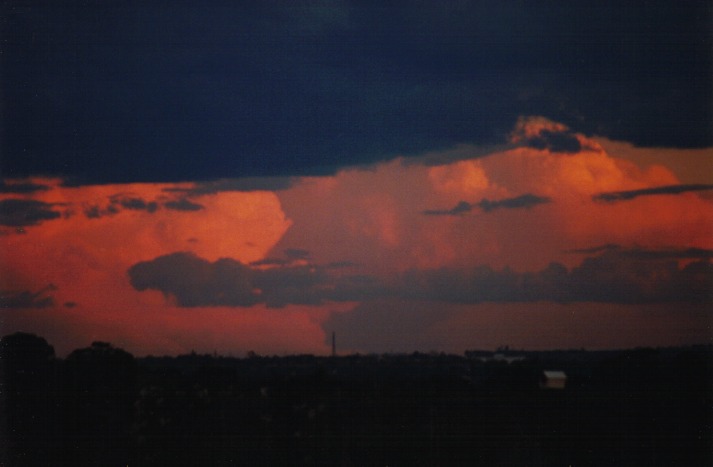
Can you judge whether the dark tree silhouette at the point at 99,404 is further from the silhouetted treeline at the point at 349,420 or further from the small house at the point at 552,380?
the small house at the point at 552,380

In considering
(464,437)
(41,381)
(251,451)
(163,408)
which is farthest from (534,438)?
(41,381)

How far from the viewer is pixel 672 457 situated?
1924 inches

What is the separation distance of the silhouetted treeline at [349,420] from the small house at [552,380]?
1200 millimetres

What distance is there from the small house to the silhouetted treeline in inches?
47.3

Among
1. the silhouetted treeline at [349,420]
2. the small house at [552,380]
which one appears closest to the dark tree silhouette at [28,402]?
the silhouetted treeline at [349,420]

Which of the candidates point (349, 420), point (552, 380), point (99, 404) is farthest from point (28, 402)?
point (552, 380)

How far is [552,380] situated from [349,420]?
26041mm

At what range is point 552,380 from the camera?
79312 millimetres

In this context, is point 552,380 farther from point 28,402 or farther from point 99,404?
point 28,402

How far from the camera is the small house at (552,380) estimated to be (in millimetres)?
77275

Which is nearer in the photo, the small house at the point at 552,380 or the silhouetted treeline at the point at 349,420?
the silhouetted treeline at the point at 349,420

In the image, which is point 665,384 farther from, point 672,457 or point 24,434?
point 24,434

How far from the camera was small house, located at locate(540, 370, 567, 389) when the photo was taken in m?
77.3

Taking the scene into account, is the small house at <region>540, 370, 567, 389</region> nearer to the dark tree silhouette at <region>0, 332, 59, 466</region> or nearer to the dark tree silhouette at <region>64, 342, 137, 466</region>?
the dark tree silhouette at <region>64, 342, 137, 466</region>
